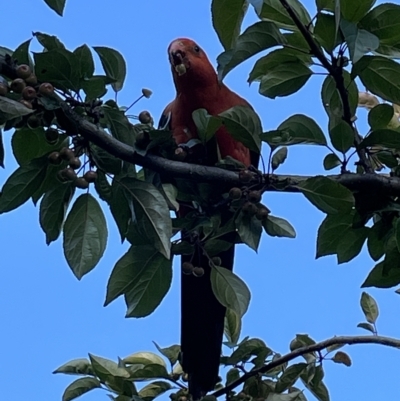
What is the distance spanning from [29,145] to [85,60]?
206 millimetres

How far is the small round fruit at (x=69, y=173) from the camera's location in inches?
55.2

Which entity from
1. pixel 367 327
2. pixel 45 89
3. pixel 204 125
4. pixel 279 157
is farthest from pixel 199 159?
pixel 367 327

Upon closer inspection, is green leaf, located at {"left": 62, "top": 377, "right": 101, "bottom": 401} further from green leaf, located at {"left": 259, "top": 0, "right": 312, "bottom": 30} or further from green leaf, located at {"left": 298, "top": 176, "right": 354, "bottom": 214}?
green leaf, located at {"left": 259, "top": 0, "right": 312, "bottom": 30}

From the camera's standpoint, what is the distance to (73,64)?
4.63 feet

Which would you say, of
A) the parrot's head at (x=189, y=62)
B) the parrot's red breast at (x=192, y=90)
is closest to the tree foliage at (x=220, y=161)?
the parrot's red breast at (x=192, y=90)

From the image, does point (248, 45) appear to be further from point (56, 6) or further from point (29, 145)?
point (29, 145)

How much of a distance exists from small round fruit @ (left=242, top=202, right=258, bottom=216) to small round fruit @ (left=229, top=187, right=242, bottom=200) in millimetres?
31

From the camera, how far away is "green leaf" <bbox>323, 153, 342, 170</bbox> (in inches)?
62.9

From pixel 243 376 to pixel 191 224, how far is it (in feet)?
1.45

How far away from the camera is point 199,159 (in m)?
1.77

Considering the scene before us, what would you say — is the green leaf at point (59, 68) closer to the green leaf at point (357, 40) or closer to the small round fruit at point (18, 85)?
the small round fruit at point (18, 85)

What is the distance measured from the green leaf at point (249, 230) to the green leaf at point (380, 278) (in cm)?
33

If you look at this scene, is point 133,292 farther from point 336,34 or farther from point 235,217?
point 336,34

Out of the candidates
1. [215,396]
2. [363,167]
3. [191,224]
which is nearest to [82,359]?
[215,396]
